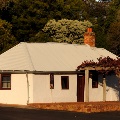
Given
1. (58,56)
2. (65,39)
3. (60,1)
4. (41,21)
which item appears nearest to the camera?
(58,56)

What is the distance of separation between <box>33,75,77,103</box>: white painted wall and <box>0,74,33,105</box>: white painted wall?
51 centimetres

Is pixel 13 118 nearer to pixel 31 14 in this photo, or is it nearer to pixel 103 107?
pixel 103 107

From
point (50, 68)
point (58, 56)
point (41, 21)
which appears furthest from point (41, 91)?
point (41, 21)

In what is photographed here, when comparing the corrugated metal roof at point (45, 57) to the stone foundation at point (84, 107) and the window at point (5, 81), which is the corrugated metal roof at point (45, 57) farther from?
the stone foundation at point (84, 107)

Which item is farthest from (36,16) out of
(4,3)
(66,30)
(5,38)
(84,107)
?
(84,107)

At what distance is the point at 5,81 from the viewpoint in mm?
32125

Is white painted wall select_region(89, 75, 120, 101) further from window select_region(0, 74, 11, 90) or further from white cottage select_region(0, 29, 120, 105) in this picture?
window select_region(0, 74, 11, 90)

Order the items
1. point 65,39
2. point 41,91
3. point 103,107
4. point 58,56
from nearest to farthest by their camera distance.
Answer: point 103,107 → point 41,91 → point 58,56 → point 65,39

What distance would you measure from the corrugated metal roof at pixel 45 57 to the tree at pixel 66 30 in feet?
84.4

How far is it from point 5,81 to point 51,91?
11.1ft

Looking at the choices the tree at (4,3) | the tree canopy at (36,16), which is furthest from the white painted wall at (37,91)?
the tree at (4,3)

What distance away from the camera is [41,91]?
3131 cm

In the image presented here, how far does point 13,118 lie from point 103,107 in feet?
24.5

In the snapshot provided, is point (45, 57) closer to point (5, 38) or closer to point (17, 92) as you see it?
point (17, 92)
